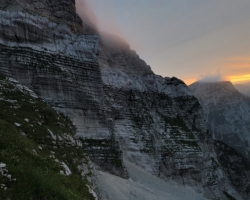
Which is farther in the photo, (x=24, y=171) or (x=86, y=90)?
(x=86, y=90)

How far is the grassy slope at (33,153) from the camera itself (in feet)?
28.9

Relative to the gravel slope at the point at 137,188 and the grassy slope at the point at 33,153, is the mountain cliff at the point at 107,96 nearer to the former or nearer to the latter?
the gravel slope at the point at 137,188

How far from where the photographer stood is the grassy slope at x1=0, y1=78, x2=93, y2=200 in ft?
28.9

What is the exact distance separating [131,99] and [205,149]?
34051 mm

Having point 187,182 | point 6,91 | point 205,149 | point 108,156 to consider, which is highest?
point 6,91

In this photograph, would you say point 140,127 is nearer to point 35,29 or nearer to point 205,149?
point 205,149

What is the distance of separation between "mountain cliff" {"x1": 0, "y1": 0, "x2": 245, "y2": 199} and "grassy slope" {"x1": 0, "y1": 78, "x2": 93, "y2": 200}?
16052 millimetres

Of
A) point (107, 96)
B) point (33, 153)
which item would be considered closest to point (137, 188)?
point (33, 153)

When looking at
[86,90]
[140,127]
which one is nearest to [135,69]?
[140,127]

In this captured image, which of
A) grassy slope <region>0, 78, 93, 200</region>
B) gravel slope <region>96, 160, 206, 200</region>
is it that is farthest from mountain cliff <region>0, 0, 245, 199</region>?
grassy slope <region>0, 78, 93, 200</region>

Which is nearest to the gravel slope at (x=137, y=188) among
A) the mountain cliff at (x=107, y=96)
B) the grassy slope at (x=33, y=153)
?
the mountain cliff at (x=107, y=96)

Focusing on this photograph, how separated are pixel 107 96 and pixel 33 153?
55558 millimetres

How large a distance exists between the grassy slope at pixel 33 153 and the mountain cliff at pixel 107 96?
16.1 metres

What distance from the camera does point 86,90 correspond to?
1989 inches
